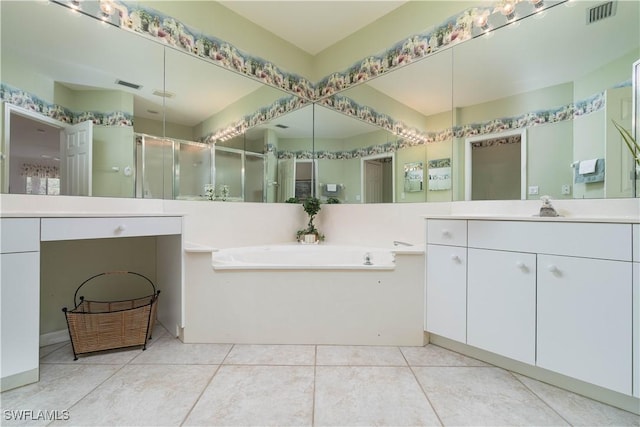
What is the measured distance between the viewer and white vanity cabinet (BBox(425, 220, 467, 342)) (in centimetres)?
158

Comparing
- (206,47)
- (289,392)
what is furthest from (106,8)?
(289,392)

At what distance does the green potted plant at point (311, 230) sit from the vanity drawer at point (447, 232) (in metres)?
1.33

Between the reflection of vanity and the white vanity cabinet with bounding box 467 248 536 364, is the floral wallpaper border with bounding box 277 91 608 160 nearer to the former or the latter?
the white vanity cabinet with bounding box 467 248 536 364

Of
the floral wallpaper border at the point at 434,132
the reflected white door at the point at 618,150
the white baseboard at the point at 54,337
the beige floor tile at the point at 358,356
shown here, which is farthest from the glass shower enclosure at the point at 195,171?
the reflected white door at the point at 618,150

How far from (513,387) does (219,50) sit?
10.6ft

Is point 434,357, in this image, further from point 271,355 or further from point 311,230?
point 311,230

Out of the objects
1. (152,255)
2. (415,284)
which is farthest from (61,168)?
(415,284)

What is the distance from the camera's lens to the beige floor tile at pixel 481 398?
1097 mm

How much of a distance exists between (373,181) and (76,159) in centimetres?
232

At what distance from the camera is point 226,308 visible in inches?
69.1

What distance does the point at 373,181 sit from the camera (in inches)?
104

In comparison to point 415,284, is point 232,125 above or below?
above

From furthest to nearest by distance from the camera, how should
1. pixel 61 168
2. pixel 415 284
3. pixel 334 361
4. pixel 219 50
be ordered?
pixel 219 50
pixel 415 284
pixel 61 168
pixel 334 361

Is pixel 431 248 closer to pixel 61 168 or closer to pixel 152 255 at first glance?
pixel 152 255
